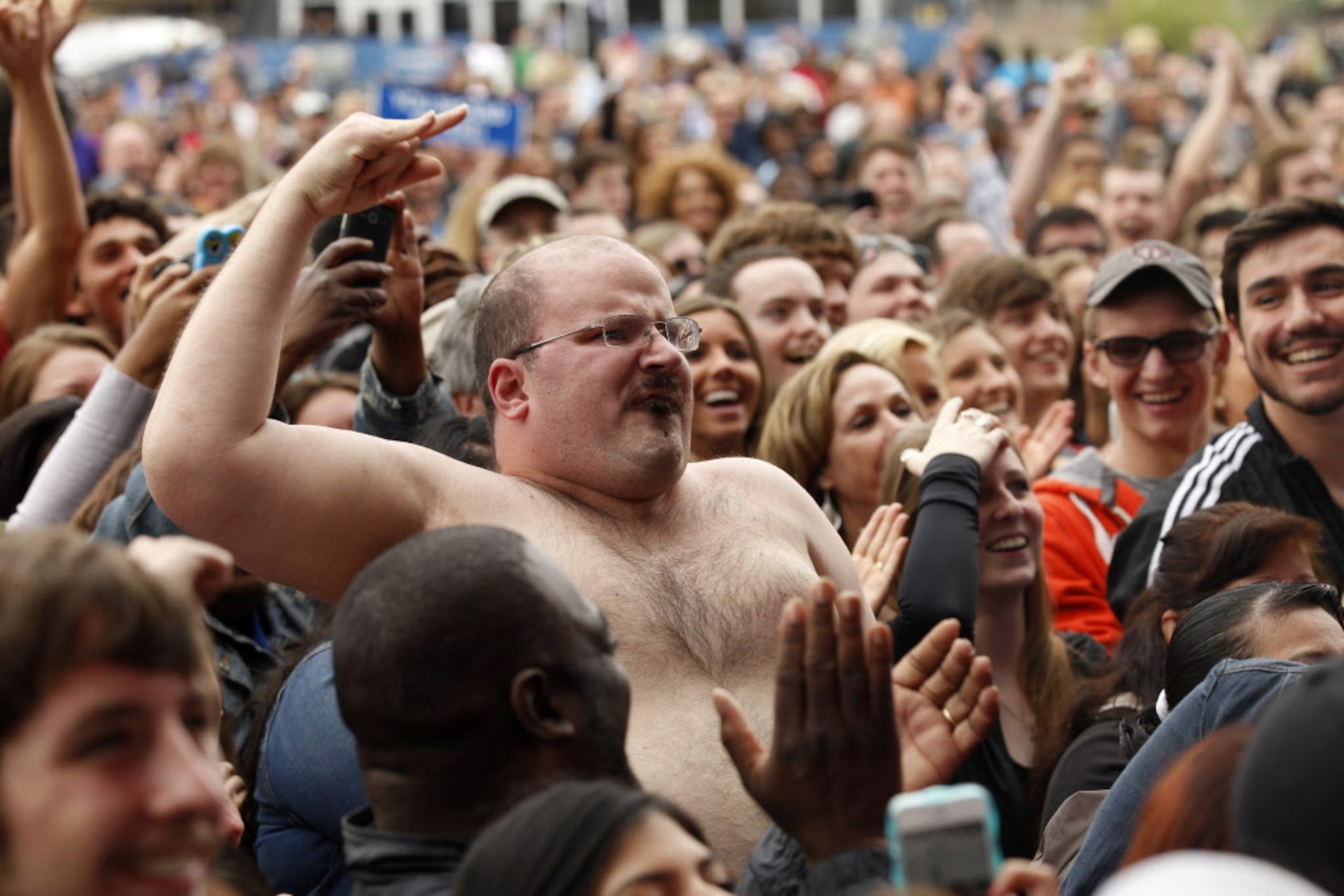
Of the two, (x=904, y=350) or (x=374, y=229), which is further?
(x=904, y=350)

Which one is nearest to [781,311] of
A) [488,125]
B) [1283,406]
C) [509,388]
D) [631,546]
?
[1283,406]

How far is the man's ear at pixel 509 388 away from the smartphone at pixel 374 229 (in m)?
0.51

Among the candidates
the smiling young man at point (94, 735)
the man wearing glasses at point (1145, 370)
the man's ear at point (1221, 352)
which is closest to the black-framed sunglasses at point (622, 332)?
the smiling young man at point (94, 735)

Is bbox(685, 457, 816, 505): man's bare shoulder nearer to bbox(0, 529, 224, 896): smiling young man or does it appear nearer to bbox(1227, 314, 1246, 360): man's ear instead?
bbox(0, 529, 224, 896): smiling young man

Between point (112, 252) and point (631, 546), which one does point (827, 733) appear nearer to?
point (631, 546)

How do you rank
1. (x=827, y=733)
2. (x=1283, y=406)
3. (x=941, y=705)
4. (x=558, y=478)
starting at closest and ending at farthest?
(x=827, y=733), (x=941, y=705), (x=558, y=478), (x=1283, y=406)

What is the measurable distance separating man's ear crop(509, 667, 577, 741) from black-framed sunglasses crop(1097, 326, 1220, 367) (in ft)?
11.7

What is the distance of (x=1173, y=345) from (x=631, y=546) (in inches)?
105

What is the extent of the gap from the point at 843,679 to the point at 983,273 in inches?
180

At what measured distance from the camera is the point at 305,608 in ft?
14.4

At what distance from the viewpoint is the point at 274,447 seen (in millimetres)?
3074

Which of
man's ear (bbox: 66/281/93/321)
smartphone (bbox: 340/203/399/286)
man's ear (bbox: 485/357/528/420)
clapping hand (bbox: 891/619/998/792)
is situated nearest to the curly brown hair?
man's ear (bbox: 66/281/93/321)

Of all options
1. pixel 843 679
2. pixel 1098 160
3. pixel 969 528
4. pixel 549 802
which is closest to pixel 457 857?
pixel 549 802

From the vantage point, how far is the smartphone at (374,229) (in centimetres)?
399
